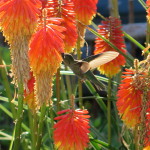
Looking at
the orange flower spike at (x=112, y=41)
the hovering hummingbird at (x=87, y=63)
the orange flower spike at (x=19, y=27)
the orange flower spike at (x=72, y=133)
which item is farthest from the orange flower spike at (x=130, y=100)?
the orange flower spike at (x=112, y=41)

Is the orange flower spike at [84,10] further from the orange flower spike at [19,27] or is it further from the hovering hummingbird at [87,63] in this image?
the orange flower spike at [19,27]

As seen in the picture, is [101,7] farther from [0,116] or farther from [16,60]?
[16,60]

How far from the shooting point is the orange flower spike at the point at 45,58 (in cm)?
206

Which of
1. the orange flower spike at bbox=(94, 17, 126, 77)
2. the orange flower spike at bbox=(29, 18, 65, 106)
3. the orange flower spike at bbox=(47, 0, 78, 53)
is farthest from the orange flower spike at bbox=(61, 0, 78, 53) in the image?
the orange flower spike at bbox=(29, 18, 65, 106)

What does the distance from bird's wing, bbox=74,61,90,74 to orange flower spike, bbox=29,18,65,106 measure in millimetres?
381

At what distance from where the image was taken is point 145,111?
84.7 inches

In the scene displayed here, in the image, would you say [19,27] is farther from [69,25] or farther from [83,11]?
[83,11]

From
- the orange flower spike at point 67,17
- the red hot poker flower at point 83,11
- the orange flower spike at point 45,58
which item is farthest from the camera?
the red hot poker flower at point 83,11

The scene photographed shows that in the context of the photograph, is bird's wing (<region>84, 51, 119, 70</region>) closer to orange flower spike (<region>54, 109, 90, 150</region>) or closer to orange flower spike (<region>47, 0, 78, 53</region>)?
orange flower spike (<region>47, 0, 78, 53</region>)

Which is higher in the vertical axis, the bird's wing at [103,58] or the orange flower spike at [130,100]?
the bird's wing at [103,58]

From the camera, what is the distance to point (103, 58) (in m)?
2.55

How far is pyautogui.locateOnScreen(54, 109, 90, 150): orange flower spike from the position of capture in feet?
7.47

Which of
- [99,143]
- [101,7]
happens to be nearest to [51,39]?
[99,143]

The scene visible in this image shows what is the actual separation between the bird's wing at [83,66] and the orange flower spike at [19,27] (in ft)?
1.74
